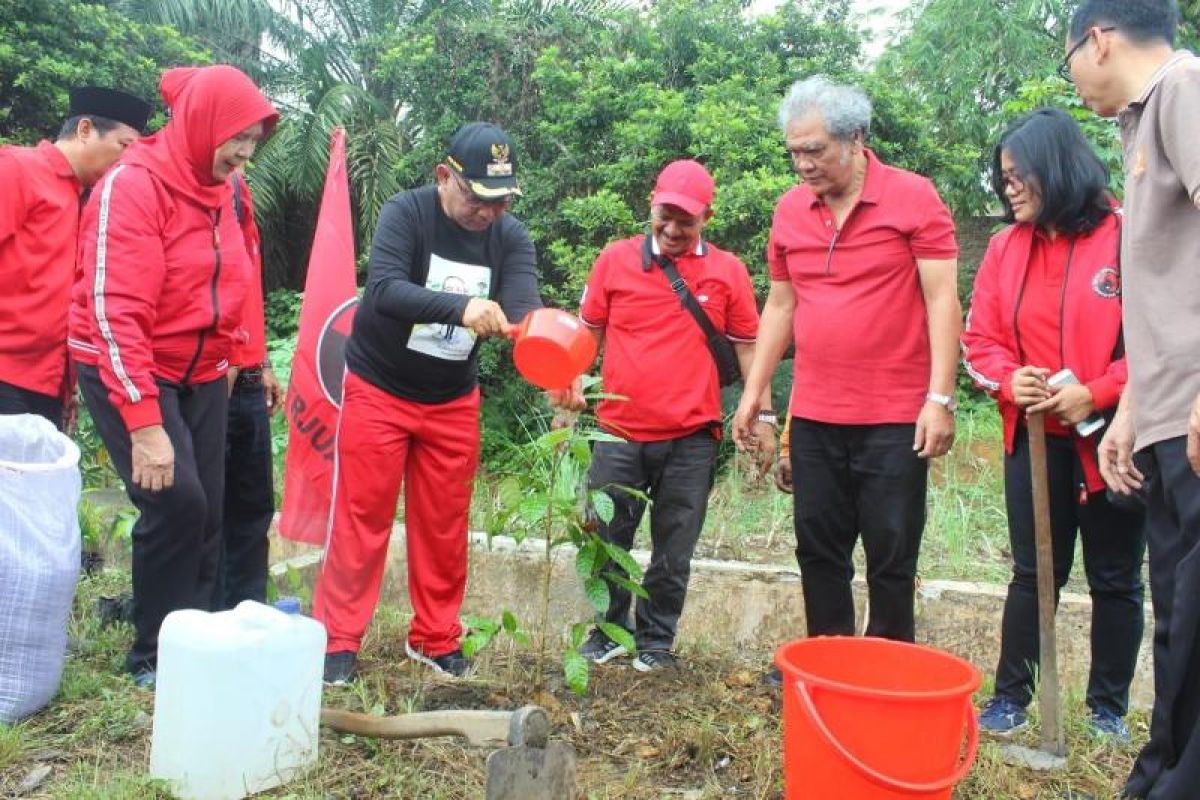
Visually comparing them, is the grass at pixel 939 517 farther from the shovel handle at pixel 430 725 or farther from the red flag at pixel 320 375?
the shovel handle at pixel 430 725

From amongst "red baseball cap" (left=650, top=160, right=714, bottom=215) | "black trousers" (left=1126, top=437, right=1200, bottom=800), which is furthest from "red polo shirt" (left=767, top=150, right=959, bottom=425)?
"black trousers" (left=1126, top=437, right=1200, bottom=800)

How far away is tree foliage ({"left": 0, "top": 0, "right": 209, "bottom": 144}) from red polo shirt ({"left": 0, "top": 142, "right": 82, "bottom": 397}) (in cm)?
718

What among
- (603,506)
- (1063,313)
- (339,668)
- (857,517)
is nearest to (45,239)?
(339,668)

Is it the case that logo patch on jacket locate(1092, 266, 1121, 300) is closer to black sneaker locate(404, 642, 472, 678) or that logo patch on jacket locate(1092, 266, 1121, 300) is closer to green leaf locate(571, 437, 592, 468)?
green leaf locate(571, 437, 592, 468)

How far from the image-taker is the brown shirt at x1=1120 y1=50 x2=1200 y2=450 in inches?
94.8

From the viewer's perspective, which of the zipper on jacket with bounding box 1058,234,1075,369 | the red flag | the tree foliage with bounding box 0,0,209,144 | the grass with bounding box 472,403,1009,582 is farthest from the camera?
the tree foliage with bounding box 0,0,209,144

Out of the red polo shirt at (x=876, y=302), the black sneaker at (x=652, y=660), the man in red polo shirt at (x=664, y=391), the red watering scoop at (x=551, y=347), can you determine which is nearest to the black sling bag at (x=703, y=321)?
the man in red polo shirt at (x=664, y=391)

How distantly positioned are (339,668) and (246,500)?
2.71ft

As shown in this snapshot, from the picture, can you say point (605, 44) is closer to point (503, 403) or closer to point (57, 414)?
point (503, 403)

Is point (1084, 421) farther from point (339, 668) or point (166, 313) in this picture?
point (166, 313)

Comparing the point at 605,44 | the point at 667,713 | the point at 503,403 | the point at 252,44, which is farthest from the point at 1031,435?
the point at 252,44

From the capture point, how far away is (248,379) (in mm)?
4137

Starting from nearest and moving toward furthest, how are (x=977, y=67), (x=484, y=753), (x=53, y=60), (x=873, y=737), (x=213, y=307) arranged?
(x=873, y=737) → (x=484, y=753) → (x=213, y=307) → (x=977, y=67) → (x=53, y=60)

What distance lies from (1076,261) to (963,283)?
206 inches
